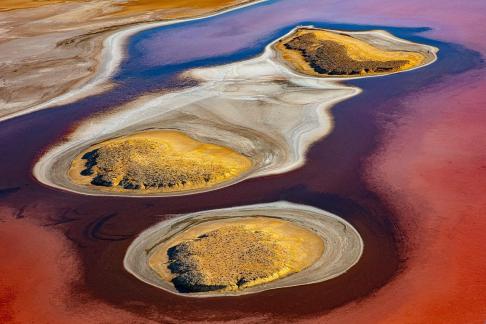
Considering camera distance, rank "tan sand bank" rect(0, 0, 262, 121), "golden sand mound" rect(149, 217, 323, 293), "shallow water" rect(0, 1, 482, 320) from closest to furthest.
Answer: "shallow water" rect(0, 1, 482, 320) < "golden sand mound" rect(149, 217, 323, 293) < "tan sand bank" rect(0, 0, 262, 121)

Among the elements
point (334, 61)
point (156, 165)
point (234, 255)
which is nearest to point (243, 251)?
point (234, 255)

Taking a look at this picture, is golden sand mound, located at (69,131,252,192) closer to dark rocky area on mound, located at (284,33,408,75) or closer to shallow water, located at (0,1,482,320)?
shallow water, located at (0,1,482,320)

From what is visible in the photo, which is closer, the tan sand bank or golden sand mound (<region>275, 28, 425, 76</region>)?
golden sand mound (<region>275, 28, 425, 76</region>)

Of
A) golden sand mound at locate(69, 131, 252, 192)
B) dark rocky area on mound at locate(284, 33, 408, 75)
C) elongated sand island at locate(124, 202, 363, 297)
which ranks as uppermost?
dark rocky area on mound at locate(284, 33, 408, 75)

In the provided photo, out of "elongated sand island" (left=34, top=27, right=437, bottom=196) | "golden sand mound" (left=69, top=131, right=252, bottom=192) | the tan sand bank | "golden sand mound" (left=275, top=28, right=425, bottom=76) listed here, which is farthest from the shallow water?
the tan sand bank

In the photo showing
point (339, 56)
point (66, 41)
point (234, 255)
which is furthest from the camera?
point (66, 41)

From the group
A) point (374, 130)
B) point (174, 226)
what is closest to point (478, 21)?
point (374, 130)

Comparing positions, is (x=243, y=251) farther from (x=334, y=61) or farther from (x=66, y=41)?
(x=66, y=41)

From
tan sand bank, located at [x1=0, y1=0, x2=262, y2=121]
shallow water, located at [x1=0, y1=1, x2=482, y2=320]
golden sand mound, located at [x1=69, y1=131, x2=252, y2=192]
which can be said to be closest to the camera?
shallow water, located at [x1=0, y1=1, x2=482, y2=320]
